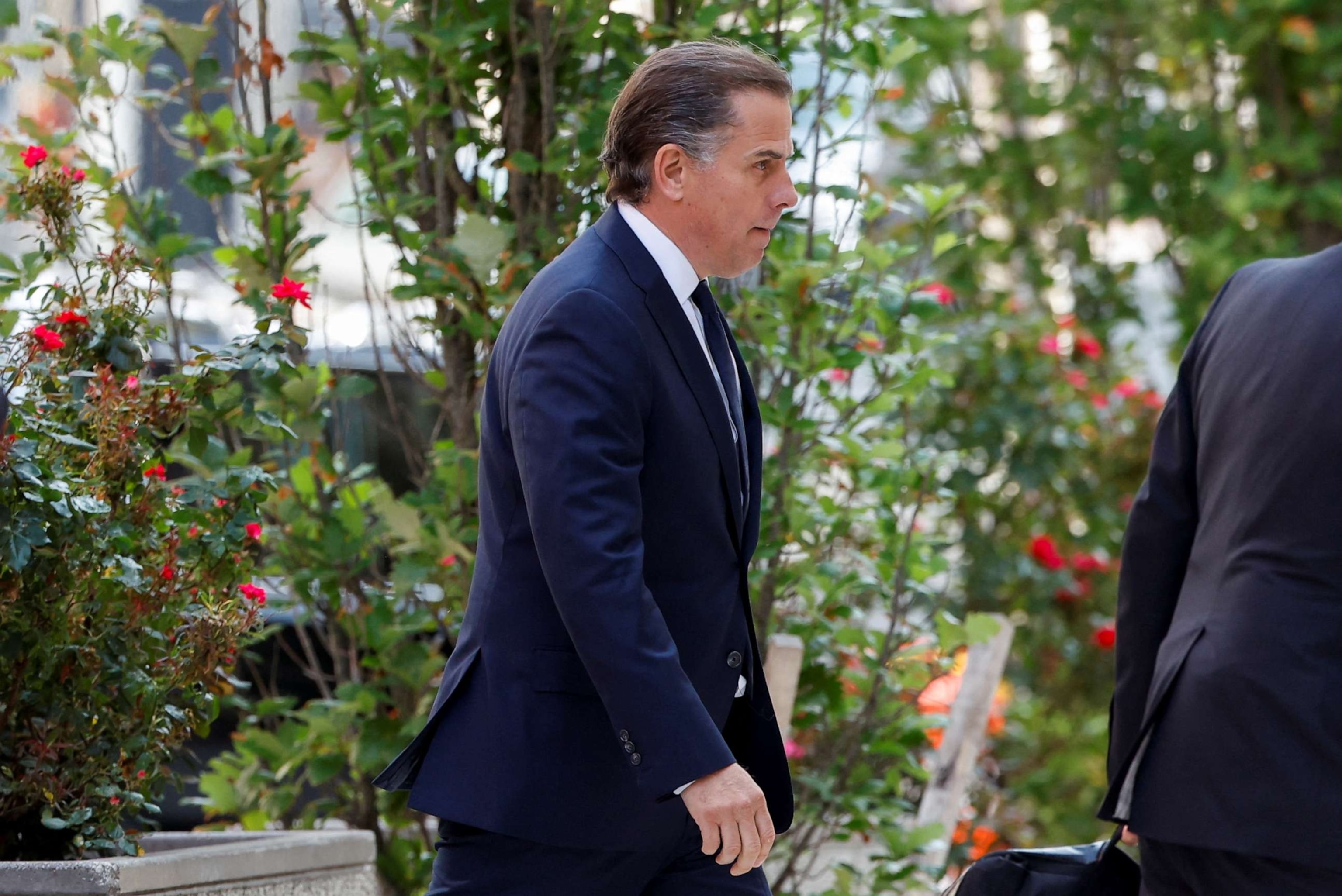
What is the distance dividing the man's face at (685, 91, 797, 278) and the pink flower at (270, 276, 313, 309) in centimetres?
90

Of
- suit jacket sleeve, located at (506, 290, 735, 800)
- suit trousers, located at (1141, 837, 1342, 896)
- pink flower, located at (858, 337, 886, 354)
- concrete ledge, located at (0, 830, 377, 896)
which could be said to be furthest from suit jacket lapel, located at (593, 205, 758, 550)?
pink flower, located at (858, 337, 886, 354)

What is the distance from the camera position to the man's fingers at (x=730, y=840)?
1.68 meters

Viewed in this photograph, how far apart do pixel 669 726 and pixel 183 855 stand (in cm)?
100

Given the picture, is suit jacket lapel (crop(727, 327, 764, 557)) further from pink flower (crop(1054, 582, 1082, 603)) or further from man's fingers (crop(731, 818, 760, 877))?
pink flower (crop(1054, 582, 1082, 603))

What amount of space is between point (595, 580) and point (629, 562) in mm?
47

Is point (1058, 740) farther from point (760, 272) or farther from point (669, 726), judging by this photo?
point (669, 726)

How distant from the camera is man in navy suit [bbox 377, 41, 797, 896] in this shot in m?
1.68

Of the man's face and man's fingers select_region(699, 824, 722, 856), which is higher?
the man's face

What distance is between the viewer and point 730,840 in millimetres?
1684

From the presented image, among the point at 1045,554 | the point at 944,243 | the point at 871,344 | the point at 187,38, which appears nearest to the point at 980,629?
the point at 871,344

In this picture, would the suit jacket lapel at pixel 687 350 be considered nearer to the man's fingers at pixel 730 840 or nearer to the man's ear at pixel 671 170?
the man's ear at pixel 671 170

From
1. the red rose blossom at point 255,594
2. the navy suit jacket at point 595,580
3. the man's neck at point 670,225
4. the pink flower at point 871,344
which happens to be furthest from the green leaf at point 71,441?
the pink flower at point 871,344

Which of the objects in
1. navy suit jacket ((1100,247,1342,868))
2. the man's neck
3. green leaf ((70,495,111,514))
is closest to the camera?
the man's neck

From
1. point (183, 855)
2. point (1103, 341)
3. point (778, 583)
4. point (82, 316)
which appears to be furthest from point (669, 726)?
point (1103, 341)
